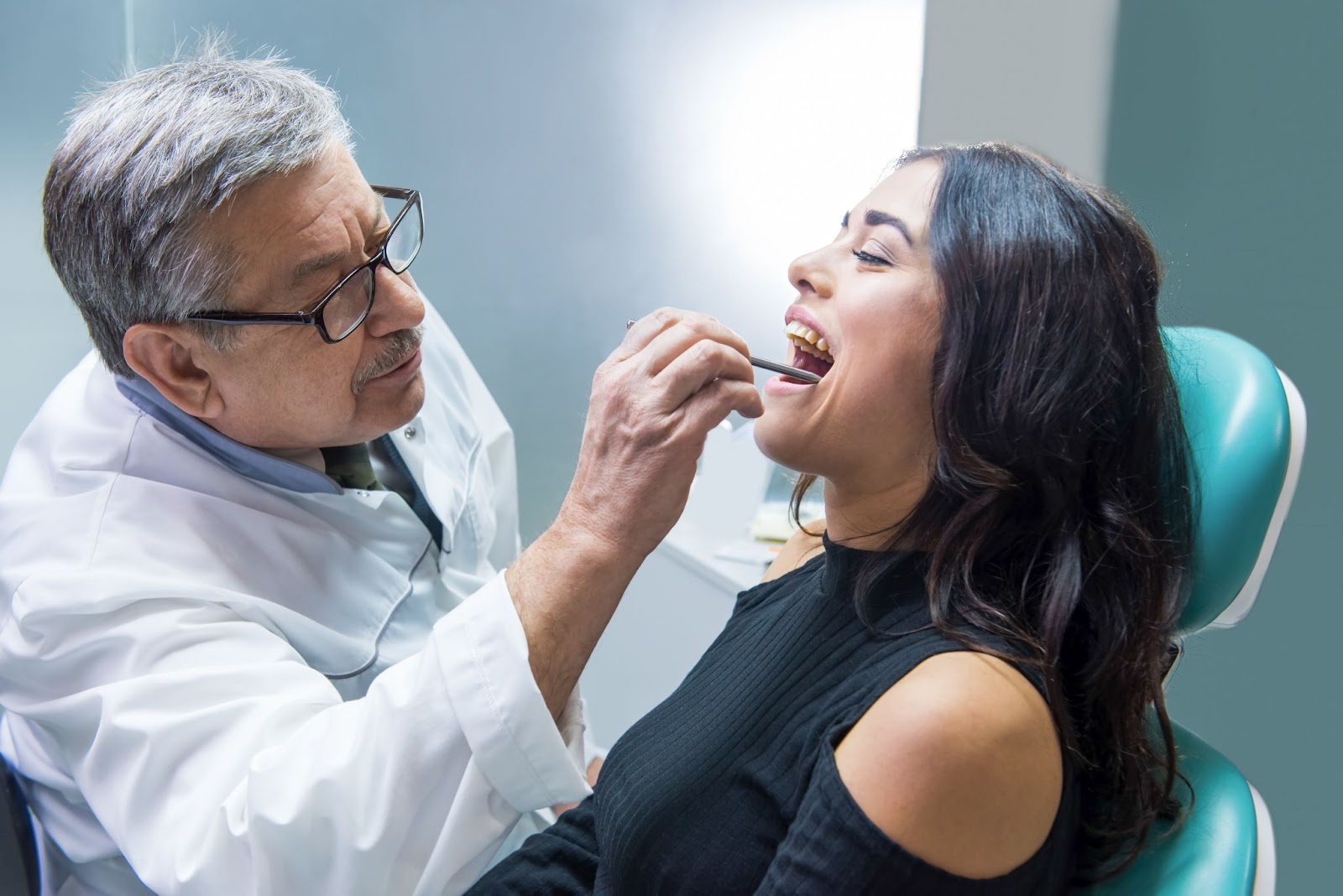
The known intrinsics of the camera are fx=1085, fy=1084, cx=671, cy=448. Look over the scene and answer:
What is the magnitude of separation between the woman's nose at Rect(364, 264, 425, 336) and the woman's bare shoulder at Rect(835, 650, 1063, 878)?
0.73 metres

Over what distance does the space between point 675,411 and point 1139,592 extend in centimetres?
43

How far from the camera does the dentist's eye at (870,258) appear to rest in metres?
0.99

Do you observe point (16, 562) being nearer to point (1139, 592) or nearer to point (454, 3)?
point (1139, 592)

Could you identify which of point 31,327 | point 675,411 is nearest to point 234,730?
point 675,411

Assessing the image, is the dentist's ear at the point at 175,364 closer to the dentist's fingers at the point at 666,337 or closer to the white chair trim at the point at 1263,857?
the dentist's fingers at the point at 666,337

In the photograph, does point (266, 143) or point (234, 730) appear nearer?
point (234, 730)

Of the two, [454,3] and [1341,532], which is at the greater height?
[454,3]

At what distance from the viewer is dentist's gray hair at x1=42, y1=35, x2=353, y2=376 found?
3.63 ft

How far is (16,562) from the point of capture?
111 cm

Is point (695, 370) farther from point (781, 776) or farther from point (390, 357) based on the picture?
point (390, 357)

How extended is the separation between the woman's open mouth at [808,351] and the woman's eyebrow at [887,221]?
0.12 m

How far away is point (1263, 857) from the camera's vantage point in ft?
2.73

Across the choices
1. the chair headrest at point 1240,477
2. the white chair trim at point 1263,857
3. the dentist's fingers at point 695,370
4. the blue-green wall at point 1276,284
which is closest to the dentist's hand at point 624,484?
A: the dentist's fingers at point 695,370

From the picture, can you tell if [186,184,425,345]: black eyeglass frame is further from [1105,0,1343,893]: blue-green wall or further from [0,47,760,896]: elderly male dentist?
[1105,0,1343,893]: blue-green wall
